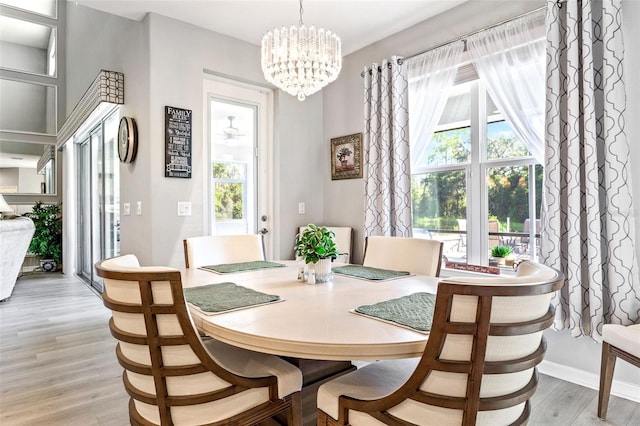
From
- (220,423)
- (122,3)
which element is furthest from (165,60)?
(220,423)

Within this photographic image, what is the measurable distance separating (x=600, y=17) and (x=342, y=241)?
2.53m

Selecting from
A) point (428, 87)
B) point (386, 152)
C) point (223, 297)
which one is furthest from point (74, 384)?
point (428, 87)

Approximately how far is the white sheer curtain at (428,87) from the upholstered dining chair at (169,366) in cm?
240

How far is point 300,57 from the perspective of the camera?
6.84ft

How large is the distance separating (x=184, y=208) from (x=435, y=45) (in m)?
2.50

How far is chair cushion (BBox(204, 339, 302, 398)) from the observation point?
1.27 metres

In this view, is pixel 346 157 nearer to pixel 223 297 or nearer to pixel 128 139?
pixel 128 139

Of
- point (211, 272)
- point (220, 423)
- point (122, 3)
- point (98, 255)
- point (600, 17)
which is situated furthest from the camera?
point (98, 255)

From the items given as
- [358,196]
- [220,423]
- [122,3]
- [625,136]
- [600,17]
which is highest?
[122,3]

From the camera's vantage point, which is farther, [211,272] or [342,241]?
[342,241]

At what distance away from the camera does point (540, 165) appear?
2.49 metres

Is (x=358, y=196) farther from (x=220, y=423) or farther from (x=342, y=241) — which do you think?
(x=220, y=423)

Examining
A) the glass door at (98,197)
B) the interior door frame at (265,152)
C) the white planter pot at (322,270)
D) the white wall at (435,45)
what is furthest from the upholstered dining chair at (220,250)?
the glass door at (98,197)

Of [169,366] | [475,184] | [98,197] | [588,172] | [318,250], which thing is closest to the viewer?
[169,366]
